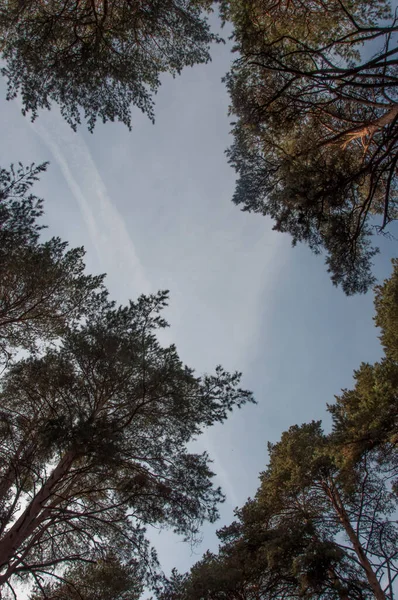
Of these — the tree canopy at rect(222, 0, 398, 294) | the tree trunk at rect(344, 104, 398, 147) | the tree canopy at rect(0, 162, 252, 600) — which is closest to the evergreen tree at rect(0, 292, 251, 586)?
the tree canopy at rect(0, 162, 252, 600)

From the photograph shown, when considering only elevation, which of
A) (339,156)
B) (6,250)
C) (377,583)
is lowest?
Answer: (377,583)

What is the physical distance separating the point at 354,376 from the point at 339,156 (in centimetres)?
676

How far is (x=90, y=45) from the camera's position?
7.66 metres

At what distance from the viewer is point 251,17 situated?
26.3ft

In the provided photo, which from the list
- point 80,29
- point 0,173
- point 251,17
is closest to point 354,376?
point 251,17

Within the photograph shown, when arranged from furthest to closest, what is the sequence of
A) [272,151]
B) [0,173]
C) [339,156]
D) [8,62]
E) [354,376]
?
[354,376]
[272,151]
[339,156]
[0,173]
[8,62]

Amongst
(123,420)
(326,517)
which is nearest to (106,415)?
(123,420)

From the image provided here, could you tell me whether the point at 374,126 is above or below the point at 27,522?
above

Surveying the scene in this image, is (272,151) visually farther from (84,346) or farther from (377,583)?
(377,583)

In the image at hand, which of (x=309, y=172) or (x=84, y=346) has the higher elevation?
(x=309, y=172)

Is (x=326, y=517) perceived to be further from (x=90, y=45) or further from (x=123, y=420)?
(x=90, y=45)

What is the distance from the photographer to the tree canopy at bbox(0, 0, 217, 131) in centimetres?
726

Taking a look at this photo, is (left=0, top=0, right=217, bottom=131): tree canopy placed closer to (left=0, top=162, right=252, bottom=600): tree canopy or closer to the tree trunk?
(left=0, top=162, right=252, bottom=600): tree canopy

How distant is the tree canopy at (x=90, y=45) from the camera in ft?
23.8
